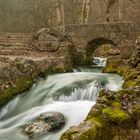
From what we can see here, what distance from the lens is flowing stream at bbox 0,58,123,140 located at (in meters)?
9.38

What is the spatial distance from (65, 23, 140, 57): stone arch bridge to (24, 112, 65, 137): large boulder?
1064cm

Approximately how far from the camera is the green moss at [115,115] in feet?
23.2

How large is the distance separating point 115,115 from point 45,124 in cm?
247

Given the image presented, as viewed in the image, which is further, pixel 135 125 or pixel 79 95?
pixel 79 95

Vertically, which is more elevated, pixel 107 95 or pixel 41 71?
pixel 107 95

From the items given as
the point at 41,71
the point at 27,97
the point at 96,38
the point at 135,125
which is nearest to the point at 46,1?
the point at 96,38

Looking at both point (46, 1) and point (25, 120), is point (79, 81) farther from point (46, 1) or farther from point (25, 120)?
point (46, 1)

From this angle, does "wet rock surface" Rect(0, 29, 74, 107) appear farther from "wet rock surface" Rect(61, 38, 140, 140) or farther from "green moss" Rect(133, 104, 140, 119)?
"green moss" Rect(133, 104, 140, 119)

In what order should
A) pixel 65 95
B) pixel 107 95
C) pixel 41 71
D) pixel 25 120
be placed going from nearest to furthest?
pixel 107 95 < pixel 25 120 < pixel 65 95 < pixel 41 71

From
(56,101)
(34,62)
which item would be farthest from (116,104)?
(34,62)

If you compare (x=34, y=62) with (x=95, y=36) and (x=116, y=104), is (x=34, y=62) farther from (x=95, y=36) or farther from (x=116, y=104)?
(x=116, y=104)

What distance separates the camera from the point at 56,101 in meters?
11.2

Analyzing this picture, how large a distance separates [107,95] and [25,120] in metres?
2.86

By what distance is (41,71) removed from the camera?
14.5m
